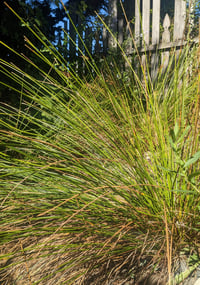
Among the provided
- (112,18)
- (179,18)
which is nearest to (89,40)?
(112,18)

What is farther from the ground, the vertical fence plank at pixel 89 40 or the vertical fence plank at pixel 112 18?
the vertical fence plank at pixel 112 18

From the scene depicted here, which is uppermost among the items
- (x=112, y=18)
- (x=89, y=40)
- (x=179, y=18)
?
(x=112, y=18)

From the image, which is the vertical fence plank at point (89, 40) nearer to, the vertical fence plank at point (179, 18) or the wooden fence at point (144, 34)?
the wooden fence at point (144, 34)

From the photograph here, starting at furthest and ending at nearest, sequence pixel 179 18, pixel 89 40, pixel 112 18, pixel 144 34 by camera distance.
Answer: pixel 112 18 → pixel 89 40 → pixel 144 34 → pixel 179 18

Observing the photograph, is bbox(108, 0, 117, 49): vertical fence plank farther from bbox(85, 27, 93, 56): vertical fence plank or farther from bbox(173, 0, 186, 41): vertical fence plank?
bbox(173, 0, 186, 41): vertical fence plank

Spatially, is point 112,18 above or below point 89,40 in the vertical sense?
above

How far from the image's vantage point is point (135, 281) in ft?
3.09

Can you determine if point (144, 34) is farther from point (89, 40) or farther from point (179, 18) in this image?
point (89, 40)

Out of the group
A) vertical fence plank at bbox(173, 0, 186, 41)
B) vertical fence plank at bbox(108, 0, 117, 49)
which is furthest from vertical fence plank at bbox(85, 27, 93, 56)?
vertical fence plank at bbox(173, 0, 186, 41)

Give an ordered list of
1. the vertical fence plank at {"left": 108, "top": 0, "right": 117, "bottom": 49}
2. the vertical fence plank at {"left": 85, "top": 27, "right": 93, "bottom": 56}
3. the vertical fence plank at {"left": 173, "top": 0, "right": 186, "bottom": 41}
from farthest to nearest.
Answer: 1. the vertical fence plank at {"left": 108, "top": 0, "right": 117, "bottom": 49}
2. the vertical fence plank at {"left": 85, "top": 27, "right": 93, "bottom": 56}
3. the vertical fence plank at {"left": 173, "top": 0, "right": 186, "bottom": 41}

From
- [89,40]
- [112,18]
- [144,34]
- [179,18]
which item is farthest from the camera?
[112,18]

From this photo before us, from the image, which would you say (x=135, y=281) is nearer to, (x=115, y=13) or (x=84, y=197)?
(x=84, y=197)

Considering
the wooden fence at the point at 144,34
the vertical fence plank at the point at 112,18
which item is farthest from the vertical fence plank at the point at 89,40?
the vertical fence plank at the point at 112,18

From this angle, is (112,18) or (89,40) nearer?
(89,40)
